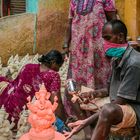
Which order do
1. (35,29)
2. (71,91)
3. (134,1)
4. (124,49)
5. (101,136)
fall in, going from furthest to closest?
(35,29), (134,1), (71,91), (124,49), (101,136)

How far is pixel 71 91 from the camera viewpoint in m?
4.92

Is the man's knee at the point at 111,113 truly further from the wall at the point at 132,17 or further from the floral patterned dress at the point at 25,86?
the wall at the point at 132,17

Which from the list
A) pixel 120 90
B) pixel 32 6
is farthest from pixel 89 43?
pixel 32 6

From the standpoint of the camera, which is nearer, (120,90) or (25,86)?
(120,90)

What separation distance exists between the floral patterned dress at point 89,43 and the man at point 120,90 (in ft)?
4.39

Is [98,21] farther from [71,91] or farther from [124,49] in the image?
[124,49]

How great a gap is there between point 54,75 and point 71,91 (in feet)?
2.21

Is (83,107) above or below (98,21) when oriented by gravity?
below

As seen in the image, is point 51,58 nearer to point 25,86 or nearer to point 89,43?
point 25,86

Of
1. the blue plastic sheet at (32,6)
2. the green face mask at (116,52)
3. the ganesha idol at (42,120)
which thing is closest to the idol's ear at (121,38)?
the green face mask at (116,52)

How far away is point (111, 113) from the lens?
3.97 meters

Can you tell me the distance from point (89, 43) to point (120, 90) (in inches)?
70.0

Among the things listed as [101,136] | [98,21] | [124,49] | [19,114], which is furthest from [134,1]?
[101,136]

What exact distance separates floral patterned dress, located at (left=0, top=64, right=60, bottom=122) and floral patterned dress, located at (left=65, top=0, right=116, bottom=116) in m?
0.47
